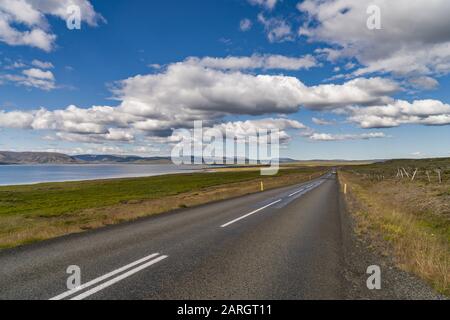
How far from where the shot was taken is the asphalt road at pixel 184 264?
5129 mm

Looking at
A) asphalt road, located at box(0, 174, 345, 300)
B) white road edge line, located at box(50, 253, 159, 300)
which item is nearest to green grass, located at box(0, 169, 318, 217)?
asphalt road, located at box(0, 174, 345, 300)

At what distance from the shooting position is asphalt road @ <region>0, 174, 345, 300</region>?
513 centimetres

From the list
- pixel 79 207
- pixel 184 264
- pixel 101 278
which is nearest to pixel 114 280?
pixel 101 278

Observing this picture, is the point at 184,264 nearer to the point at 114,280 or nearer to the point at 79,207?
the point at 114,280

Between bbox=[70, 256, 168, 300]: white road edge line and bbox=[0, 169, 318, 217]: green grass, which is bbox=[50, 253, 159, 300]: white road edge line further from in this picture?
bbox=[0, 169, 318, 217]: green grass

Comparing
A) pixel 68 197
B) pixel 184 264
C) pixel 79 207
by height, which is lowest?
pixel 68 197

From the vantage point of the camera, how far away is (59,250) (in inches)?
316

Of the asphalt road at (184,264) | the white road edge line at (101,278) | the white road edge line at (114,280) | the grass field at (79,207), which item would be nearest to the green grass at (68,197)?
the grass field at (79,207)

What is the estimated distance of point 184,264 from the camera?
6609mm
